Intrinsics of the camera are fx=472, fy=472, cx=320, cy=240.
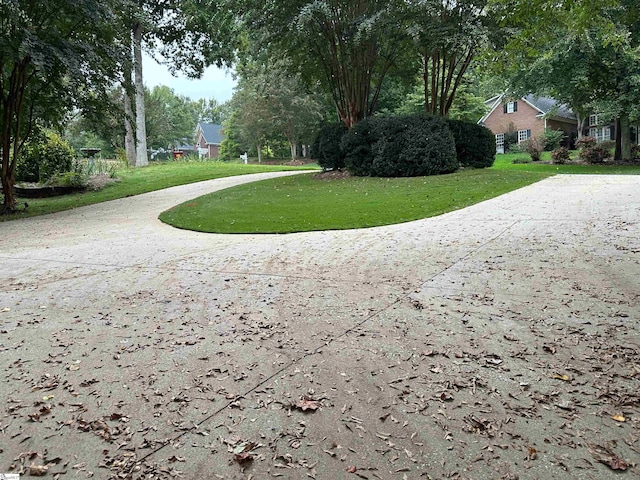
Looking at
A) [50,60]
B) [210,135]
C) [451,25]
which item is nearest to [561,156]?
[451,25]

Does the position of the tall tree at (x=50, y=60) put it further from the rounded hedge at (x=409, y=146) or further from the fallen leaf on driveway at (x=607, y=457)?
the fallen leaf on driveway at (x=607, y=457)

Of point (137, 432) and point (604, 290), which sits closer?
point (137, 432)

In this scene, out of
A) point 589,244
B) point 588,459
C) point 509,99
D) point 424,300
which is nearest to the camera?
point 588,459

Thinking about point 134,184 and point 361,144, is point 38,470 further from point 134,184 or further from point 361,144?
point 134,184

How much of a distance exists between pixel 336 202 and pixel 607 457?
8.53 meters

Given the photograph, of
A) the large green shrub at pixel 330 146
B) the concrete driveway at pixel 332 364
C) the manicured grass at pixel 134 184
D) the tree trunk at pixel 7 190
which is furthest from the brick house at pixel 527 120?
the concrete driveway at pixel 332 364

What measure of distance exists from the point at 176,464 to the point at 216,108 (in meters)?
88.8

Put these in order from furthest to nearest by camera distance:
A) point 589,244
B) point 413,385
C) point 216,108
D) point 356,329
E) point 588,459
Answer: point 216,108
point 589,244
point 356,329
point 413,385
point 588,459

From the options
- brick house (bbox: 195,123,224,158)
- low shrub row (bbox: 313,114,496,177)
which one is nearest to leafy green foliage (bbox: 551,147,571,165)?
low shrub row (bbox: 313,114,496,177)

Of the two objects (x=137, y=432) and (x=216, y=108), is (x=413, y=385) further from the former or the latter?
(x=216, y=108)

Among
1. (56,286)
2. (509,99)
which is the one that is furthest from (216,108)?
(56,286)

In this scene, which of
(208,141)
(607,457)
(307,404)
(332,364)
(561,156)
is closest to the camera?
(607,457)

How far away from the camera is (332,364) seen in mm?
2543

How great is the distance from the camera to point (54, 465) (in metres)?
1.79
